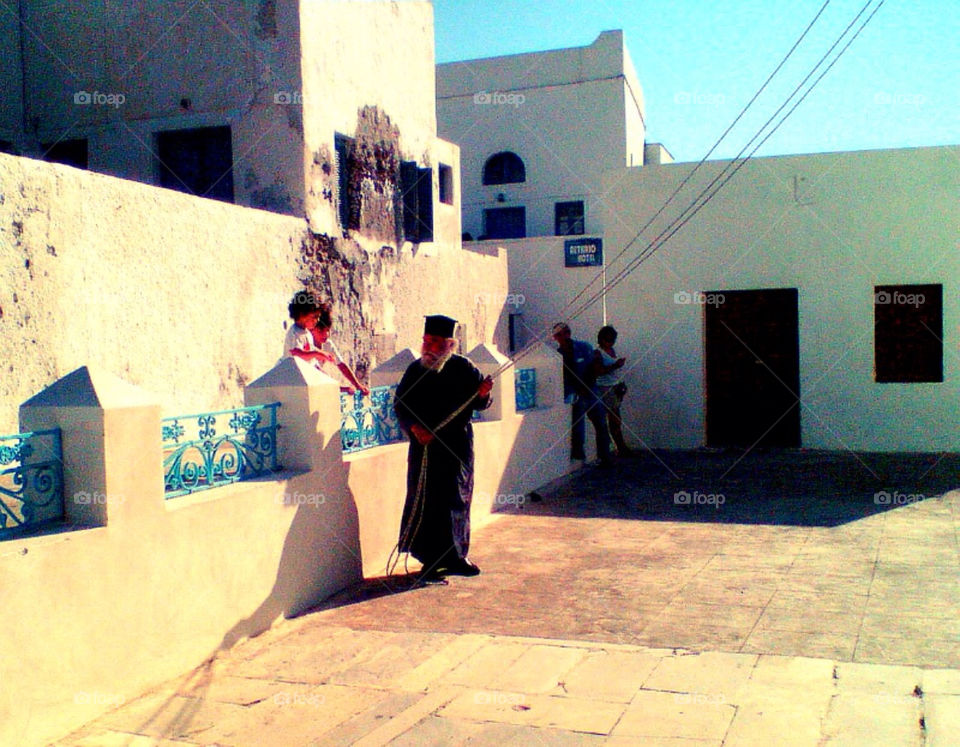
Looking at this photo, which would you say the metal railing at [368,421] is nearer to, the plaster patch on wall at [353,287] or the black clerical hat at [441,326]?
the black clerical hat at [441,326]

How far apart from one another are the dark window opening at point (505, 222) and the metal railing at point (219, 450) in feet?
64.6

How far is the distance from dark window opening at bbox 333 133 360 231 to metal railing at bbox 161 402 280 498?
21.7ft

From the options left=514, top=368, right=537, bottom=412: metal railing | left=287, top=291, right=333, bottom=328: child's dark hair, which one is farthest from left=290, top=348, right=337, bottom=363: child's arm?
left=514, top=368, right=537, bottom=412: metal railing

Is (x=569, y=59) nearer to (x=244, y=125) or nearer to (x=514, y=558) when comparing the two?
(x=244, y=125)

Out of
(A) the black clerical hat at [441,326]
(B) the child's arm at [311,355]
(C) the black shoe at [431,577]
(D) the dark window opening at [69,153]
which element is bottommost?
(C) the black shoe at [431,577]

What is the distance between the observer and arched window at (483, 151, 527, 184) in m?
24.8

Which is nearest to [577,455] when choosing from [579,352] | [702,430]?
[579,352]

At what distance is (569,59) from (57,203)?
731 inches

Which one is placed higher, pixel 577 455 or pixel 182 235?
pixel 182 235

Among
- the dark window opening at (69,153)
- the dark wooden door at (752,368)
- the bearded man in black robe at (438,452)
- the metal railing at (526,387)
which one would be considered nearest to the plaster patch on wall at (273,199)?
the dark window opening at (69,153)

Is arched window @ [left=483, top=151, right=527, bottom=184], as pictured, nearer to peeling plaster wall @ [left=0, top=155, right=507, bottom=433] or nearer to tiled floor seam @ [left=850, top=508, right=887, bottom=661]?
peeling plaster wall @ [left=0, top=155, right=507, bottom=433]

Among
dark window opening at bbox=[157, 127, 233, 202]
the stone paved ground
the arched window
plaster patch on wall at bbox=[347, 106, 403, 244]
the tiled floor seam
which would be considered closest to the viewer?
the stone paved ground

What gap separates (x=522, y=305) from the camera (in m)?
19.5

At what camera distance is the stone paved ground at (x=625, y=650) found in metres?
4.00
